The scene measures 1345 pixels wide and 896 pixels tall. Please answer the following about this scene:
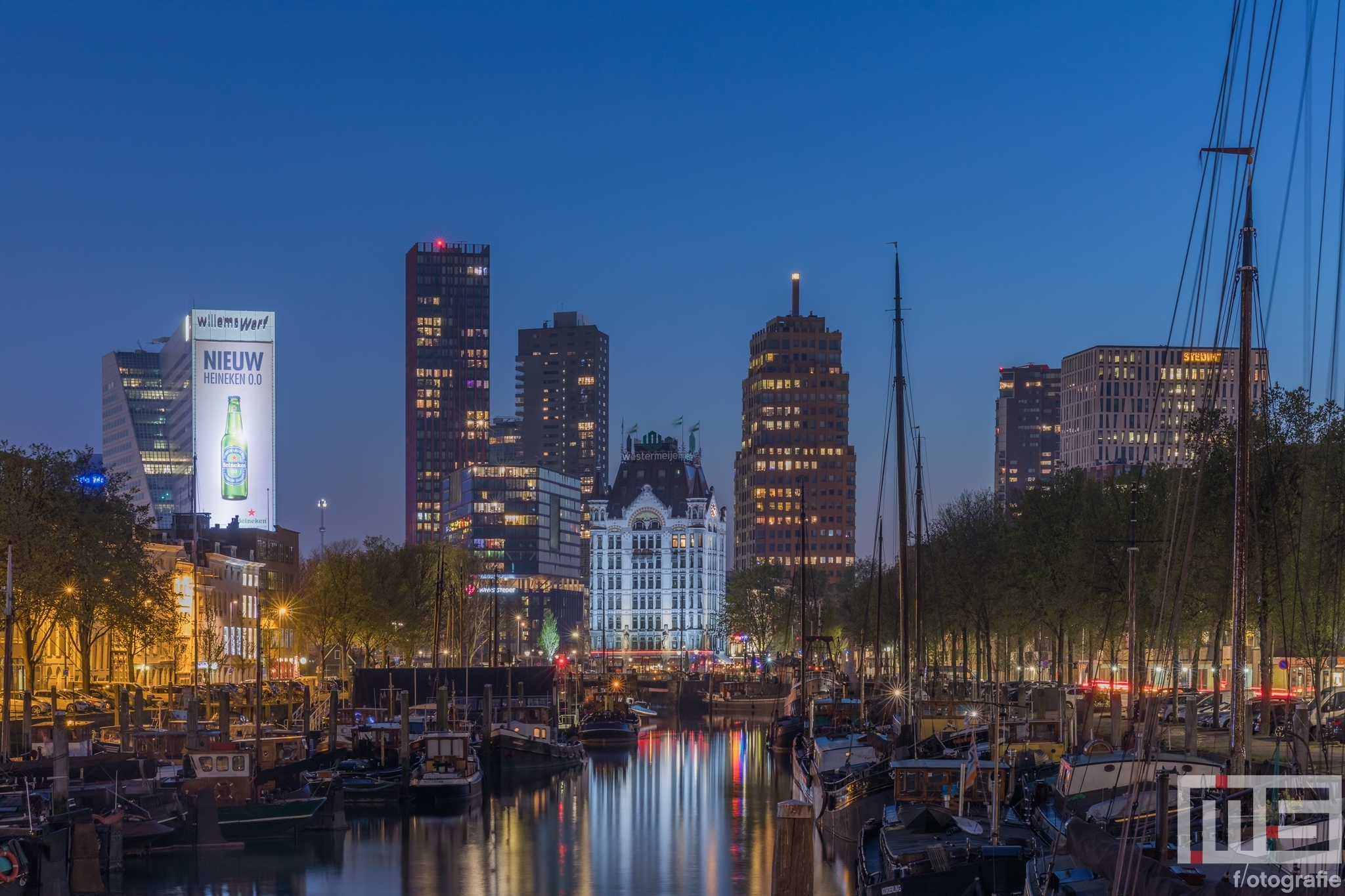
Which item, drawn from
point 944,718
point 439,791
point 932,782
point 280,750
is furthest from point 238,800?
point 944,718

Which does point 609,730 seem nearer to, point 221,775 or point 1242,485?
point 221,775

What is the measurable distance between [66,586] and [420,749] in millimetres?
25128

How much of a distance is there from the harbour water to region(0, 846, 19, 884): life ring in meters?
5.96

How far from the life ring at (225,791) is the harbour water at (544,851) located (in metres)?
3.91

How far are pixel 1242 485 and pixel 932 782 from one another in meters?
22.2

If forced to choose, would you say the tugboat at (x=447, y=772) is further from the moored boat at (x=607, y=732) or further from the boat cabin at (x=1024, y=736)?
the moored boat at (x=607, y=732)

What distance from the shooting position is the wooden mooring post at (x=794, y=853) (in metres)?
29.4

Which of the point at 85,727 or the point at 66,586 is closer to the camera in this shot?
the point at 85,727

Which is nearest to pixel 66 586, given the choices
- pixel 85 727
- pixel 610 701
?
pixel 85 727

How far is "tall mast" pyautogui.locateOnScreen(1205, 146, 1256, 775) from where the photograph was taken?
30719 millimetres

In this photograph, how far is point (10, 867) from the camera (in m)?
46.8

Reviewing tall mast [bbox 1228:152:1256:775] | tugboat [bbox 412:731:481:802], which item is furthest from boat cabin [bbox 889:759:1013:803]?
tugboat [bbox 412:731:481:802]

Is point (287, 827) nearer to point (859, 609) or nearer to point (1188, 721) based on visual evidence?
point (1188, 721)

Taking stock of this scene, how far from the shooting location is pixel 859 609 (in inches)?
6373
